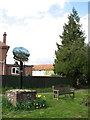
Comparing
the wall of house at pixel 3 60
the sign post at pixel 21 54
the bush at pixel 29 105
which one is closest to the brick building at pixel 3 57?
the wall of house at pixel 3 60

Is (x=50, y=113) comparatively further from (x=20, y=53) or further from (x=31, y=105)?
(x=20, y=53)

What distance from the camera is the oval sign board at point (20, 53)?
31.1 ft

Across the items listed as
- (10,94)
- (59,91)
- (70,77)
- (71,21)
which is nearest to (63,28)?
(71,21)

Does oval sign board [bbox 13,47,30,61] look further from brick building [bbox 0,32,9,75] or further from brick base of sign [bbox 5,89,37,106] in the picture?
brick building [bbox 0,32,9,75]

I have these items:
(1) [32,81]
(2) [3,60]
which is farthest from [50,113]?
(2) [3,60]

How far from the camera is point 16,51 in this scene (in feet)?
31.1

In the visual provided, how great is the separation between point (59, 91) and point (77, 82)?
14.1 metres

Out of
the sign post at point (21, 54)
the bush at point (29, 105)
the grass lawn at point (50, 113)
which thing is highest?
the sign post at point (21, 54)

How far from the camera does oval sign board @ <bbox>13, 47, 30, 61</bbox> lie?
31.1 feet

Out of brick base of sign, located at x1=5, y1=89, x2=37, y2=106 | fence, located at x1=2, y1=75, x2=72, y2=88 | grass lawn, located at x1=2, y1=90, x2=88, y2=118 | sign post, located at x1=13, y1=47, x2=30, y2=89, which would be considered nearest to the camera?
grass lawn, located at x1=2, y1=90, x2=88, y2=118

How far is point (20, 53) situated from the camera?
31.3 ft

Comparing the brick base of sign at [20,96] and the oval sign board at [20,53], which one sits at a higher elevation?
the oval sign board at [20,53]

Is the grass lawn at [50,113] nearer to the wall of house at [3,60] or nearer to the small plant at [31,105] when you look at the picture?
the small plant at [31,105]

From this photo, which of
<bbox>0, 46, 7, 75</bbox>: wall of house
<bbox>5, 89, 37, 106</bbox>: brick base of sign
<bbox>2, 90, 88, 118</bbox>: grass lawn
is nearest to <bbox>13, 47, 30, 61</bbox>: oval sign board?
<bbox>5, 89, 37, 106</bbox>: brick base of sign
